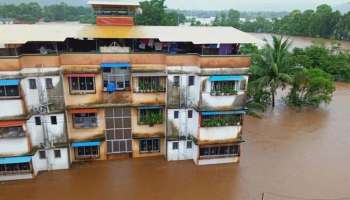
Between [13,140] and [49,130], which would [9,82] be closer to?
[13,140]

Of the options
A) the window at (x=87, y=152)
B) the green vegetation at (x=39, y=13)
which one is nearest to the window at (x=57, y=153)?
the window at (x=87, y=152)

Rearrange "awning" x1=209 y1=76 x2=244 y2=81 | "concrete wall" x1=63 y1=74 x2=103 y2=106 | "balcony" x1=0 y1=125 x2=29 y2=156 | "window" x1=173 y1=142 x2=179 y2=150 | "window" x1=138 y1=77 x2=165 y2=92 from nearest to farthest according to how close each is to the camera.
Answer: "balcony" x1=0 y1=125 x2=29 y2=156 → "concrete wall" x1=63 y1=74 x2=103 y2=106 → "awning" x1=209 y1=76 x2=244 y2=81 → "window" x1=138 y1=77 x2=165 y2=92 → "window" x1=173 y1=142 x2=179 y2=150

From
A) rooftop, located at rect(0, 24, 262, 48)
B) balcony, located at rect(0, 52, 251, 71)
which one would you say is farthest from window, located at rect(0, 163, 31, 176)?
rooftop, located at rect(0, 24, 262, 48)

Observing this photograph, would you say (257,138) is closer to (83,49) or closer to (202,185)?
(202,185)

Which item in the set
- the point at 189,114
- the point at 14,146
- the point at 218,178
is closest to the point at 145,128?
the point at 189,114

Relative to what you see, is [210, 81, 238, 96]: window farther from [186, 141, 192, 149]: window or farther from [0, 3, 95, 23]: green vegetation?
[0, 3, 95, 23]: green vegetation

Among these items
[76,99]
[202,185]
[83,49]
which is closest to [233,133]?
[202,185]

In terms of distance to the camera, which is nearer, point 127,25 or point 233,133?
point 233,133
